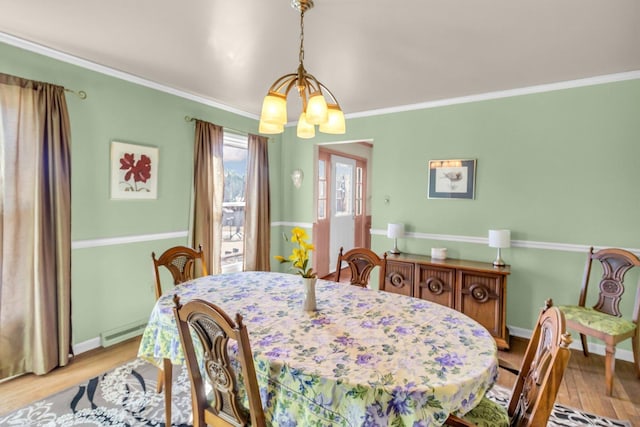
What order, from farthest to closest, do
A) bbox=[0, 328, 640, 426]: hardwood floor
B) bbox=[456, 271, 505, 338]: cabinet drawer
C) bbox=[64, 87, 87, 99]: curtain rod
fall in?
bbox=[456, 271, 505, 338]: cabinet drawer
bbox=[64, 87, 87, 99]: curtain rod
bbox=[0, 328, 640, 426]: hardwood floor

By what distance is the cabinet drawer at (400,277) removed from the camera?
3510 millimetres

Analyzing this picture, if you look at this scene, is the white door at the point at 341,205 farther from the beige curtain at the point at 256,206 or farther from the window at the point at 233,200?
the window at the point at 233,200

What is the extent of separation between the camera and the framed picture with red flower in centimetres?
295

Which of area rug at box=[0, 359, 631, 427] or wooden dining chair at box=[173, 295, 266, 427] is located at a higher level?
wooden dining chair at box=[173, 295, 266, 427]

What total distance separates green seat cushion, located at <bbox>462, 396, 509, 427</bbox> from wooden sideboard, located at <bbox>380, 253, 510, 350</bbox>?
1.74 meters

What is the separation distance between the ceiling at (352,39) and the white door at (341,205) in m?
2.46

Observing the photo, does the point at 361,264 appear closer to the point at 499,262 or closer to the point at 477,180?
the point at 499,262

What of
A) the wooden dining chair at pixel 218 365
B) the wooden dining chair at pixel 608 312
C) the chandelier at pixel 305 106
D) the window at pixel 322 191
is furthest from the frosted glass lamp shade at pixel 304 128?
the window at pixel 322 191

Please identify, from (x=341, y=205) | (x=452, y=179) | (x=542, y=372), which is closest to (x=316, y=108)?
(x=542, y=372)

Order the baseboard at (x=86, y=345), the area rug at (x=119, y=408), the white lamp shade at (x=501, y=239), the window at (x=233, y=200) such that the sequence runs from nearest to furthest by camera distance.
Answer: the area rug at (x=119, y=408) → the baseboard at (x=86, y=345) → the white lamp shade at (x=501, y=239) → the window at (x=233, y=200)

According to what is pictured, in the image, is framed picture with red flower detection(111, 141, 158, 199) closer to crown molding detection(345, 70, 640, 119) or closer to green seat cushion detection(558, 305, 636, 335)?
crown molding detection(345, 70, 640, 119)

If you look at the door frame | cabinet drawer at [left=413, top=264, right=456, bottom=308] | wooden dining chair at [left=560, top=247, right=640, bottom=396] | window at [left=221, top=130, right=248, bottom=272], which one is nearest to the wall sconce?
the door frame

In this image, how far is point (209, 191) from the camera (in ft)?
12.2

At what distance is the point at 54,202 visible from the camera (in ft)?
8.33
